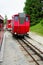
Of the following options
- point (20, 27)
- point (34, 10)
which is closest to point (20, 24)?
point (20, 27)

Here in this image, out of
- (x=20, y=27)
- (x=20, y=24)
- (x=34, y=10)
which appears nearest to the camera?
(x=20, y=27)

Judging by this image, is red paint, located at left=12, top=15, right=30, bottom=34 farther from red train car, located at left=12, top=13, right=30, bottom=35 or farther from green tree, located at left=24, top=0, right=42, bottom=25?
green tree, located at left=24, top=0, right=42, bottom=25

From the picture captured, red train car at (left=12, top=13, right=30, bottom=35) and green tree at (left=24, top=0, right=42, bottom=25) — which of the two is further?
green tree at (left=24, top=0, right=42, bottom=25)

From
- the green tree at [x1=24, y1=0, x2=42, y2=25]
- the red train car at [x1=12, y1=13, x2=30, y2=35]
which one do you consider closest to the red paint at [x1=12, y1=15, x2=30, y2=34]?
the red train car at [x1=12, y1=13, x2=30, y2=35]

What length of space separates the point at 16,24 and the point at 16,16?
3.90ft

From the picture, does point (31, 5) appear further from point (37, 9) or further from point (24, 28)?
point (24, 28)

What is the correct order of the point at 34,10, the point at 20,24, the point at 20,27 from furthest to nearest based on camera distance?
the point at 34,10
the point at 20,24
the point at 20,27

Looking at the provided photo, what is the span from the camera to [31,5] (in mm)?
76312

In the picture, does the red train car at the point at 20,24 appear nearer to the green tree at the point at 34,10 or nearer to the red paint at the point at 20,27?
the red paint at the point at 20,27

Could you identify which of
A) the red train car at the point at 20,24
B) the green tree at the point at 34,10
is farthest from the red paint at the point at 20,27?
the green tree at the point at 34,10

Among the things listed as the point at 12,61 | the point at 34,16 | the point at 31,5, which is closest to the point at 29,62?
the point at 12,61

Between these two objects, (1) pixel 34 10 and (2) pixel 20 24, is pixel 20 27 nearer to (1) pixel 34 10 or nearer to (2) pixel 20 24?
(2) pixel 20 24

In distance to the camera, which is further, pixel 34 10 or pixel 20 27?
pixel 34 10

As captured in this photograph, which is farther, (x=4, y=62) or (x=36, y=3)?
(x=36, y=3)
